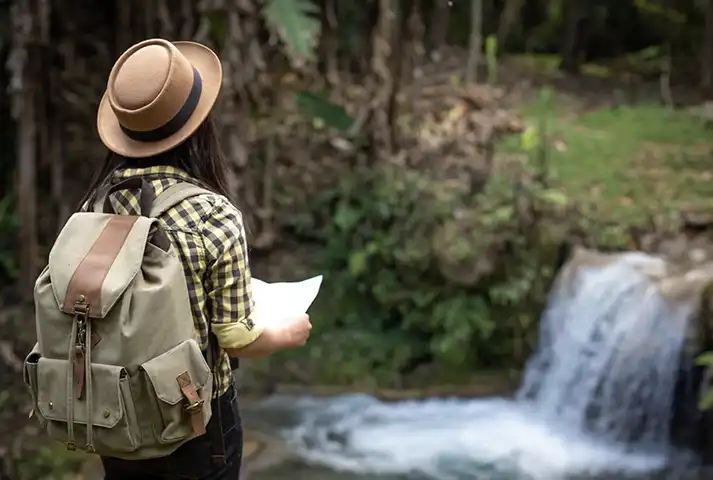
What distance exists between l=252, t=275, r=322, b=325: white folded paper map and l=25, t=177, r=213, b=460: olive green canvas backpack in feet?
0.76

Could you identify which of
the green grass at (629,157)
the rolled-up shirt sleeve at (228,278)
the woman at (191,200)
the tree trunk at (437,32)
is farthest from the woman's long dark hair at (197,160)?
the tree trunk at (437,32)

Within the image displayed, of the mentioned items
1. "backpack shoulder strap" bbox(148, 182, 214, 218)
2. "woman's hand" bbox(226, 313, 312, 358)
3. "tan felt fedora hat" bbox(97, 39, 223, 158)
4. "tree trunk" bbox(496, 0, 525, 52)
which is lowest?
"woman's hand" bbox(226, 313, 312, 358)

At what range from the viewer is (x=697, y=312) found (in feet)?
16.8

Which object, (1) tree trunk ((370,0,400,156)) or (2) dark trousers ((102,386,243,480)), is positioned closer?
(2) dark trousers ((102,386,243,480))

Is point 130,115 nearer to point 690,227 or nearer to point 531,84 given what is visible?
point 690,227

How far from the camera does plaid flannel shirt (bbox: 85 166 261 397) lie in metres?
1.80

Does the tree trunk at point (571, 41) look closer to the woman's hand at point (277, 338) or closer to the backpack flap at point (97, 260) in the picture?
the woman's hand at point (277, 338)

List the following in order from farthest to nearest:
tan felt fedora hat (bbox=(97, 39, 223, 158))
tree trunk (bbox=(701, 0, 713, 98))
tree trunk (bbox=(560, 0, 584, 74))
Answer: tree trunk (bbox=(560, 0, 584, 74)) → tree trunk (bbox=(701, 0, 713, 98)) → tan felt fedora hat (bbox=(97, 39, 223, 158))

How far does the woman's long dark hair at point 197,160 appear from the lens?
1.90 m

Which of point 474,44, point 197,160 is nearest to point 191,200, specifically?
point 197,160

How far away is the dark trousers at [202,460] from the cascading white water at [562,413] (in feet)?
9.78

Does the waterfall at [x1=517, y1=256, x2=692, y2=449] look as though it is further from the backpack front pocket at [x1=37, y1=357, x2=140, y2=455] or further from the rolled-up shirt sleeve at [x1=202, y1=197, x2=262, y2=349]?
the backpack front pocket at [x1=37, y1=357, x2=140, y2=455]

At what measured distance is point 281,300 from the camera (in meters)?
2.09

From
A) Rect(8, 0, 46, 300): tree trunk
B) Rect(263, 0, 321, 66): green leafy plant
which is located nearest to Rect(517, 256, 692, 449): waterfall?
Rect(263, 0, 321, 66): green leafy plant
